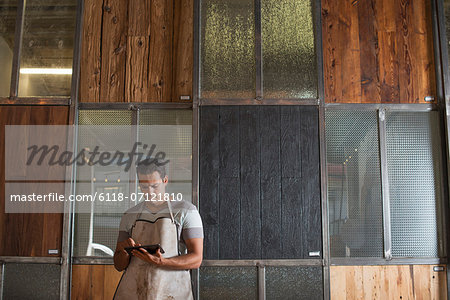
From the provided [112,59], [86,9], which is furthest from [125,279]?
[86,9]

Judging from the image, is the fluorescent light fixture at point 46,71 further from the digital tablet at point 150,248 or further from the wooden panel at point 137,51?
the digital tablet at point 150,248

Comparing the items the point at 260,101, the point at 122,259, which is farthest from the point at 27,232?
the point at 260,101

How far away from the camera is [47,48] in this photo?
3.40m

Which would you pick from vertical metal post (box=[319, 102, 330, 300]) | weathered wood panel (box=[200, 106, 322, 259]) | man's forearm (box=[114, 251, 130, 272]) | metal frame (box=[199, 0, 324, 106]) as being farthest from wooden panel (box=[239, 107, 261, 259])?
man's forearm (box=[114, 251, 130, 272])

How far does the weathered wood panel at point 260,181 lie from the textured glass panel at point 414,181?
A: 0.67 m

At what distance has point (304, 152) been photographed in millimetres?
3207

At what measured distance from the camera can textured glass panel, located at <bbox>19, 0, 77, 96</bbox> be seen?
3342 mm

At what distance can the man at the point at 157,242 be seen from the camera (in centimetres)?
201

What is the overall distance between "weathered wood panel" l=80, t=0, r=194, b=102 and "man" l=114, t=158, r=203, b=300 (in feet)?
4.49

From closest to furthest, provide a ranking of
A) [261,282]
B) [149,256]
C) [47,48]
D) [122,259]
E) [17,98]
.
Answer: [149,256], [122,259], [261,282], [17,98], [47,48]

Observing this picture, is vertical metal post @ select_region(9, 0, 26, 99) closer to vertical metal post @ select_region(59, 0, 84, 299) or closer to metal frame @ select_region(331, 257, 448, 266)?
vertical metal post @ select_region(59, 0, 84, 299)

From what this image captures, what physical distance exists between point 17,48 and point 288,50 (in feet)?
7.64

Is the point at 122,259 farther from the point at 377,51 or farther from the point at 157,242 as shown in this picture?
the point at 377,51

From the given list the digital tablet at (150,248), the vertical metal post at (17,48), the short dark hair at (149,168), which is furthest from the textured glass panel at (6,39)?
the digital tablet at (150,248)
